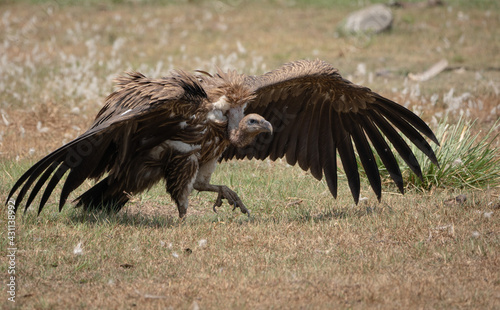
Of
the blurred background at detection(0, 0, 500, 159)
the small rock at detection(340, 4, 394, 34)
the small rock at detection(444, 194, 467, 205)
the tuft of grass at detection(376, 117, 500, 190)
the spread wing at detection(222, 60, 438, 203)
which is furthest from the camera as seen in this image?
the small rock at detection(340, 4, 394, 34)

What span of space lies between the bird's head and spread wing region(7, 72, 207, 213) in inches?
14.8

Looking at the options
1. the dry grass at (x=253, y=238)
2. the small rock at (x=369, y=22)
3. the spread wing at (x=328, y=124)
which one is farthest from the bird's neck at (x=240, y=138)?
the small rock at (x=369, y=22)

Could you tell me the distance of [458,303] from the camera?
4035mm

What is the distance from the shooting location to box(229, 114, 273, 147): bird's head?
5.70 metres

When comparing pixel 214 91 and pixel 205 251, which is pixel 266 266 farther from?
pixel 214 91

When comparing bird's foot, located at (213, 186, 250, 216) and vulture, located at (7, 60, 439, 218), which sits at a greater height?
vulture, located at (7, 60, 439, 218)

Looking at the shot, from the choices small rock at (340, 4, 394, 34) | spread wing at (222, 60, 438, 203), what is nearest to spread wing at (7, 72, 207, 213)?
spread wing at (222, 60, 438, 203)

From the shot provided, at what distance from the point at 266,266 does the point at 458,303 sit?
4.40 ft

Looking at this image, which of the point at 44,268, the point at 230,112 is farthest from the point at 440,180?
the point at 44,268

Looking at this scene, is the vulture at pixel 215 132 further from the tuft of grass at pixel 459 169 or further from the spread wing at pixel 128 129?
the tuft of grass at pixel 459 169

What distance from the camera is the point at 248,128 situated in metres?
5.71

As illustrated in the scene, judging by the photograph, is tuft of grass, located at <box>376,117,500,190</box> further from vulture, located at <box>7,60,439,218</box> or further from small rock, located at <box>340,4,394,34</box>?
small rock, located at <box>340,4,394,34</box>

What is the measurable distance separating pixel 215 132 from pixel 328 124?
1.22 meters

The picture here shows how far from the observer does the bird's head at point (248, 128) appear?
18.7ft
